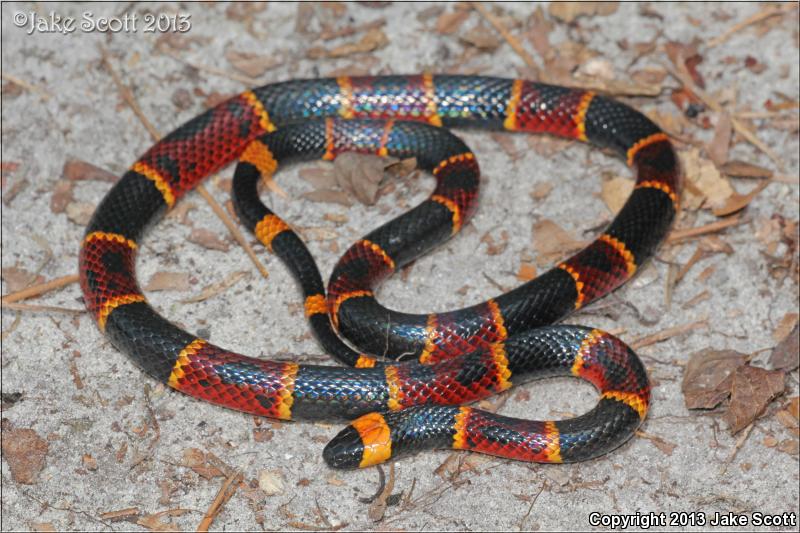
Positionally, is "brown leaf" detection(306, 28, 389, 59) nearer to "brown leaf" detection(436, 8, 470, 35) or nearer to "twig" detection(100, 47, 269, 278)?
"brown leaf" detection(436, 8, 470, 35)

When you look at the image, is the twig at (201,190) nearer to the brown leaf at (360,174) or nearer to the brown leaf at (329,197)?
the brown leaf at (329,197)

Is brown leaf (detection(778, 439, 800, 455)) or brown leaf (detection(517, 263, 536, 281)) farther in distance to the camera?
brown leaf (detection(517, 263, 536, 281))

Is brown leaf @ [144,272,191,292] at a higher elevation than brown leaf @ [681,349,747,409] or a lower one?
higher

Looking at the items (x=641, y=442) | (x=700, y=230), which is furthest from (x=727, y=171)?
(x=641, y=442)

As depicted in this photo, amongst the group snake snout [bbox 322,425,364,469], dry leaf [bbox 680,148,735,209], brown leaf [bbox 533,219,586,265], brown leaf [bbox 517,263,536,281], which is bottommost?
snake snout [bbox 322,425,364,469]

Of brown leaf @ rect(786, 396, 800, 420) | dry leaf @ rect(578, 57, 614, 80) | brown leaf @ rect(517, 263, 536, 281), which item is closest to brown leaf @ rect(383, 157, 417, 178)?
brown leaf @ rect(517, 263, 536, 281)

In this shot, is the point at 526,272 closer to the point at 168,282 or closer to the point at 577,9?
the point at 168,282

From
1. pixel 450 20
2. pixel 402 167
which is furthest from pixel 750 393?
pixel 450 20

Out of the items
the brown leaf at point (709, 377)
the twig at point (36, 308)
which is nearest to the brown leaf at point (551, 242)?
the brown leaf at point (709, 377)
